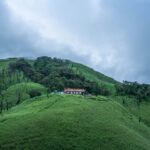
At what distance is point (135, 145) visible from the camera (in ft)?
368

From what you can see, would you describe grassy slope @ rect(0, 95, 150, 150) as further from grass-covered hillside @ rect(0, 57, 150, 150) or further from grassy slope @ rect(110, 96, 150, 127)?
grassy slope @ rect(110, 96, 150, 127)

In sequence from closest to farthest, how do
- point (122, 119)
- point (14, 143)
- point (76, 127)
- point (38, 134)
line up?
point (14, 143)
point (38, 134)
point (76, 127)
point (122, 119)

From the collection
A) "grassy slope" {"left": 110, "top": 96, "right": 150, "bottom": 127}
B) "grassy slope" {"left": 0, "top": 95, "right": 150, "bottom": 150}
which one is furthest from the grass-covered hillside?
"grassy slope" {"left": 110, "top": 96, "right": 150, "bottom": 127}

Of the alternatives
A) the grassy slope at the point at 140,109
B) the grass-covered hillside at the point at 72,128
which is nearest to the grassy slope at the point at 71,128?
the grass-covered hillside at the point at 72,128

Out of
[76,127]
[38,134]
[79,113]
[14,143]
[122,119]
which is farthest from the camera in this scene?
[122,119]

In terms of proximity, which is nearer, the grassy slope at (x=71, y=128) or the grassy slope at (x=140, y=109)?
the grassy slope at (x=71, y=128)

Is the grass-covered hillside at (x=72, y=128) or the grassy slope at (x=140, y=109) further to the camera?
the grassy slope at (x=140, y=109)

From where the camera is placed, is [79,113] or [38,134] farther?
[79,113]

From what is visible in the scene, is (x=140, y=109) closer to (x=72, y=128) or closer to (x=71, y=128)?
(x=72, y=128)

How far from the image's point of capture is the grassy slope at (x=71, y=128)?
342 feet

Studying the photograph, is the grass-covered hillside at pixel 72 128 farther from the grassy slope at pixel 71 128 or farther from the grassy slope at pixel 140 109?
the grassy slope at pixel 140 109

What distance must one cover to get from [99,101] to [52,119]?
4122 centimetres

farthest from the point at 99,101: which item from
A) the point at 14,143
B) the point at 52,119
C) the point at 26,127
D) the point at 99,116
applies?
the point at 14,143

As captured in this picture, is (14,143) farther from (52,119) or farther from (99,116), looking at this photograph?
(99,116)
